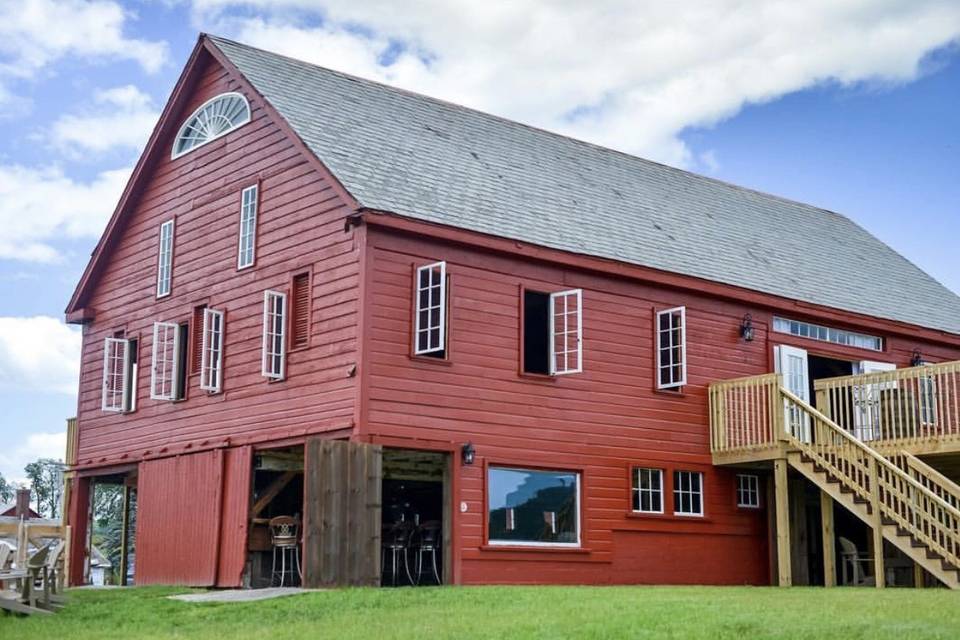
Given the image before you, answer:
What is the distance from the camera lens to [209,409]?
21922mm

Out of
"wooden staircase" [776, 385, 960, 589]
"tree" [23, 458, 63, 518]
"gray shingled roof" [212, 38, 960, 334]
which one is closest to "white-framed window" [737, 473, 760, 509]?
"wooden staircase" [776, 385, 960, 589]

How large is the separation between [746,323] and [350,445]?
916 cm

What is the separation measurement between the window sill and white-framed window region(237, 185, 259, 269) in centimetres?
631

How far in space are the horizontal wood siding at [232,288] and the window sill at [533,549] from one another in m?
2.96

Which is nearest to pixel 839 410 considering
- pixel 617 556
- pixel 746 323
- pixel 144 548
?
pixel 746 323

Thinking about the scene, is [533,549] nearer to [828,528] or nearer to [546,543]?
[546,543]

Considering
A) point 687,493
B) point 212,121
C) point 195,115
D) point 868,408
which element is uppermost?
point 195,115

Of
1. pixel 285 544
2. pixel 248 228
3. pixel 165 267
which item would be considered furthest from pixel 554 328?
pixel 165 267

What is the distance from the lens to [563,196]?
23484mm

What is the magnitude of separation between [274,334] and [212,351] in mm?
2149

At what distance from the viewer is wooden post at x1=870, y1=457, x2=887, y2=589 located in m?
19.3

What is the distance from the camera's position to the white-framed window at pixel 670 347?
22.2m

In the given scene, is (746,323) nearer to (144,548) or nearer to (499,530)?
(499,530)

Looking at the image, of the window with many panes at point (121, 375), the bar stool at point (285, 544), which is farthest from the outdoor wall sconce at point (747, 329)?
the window with many panes at point (121, 375)
